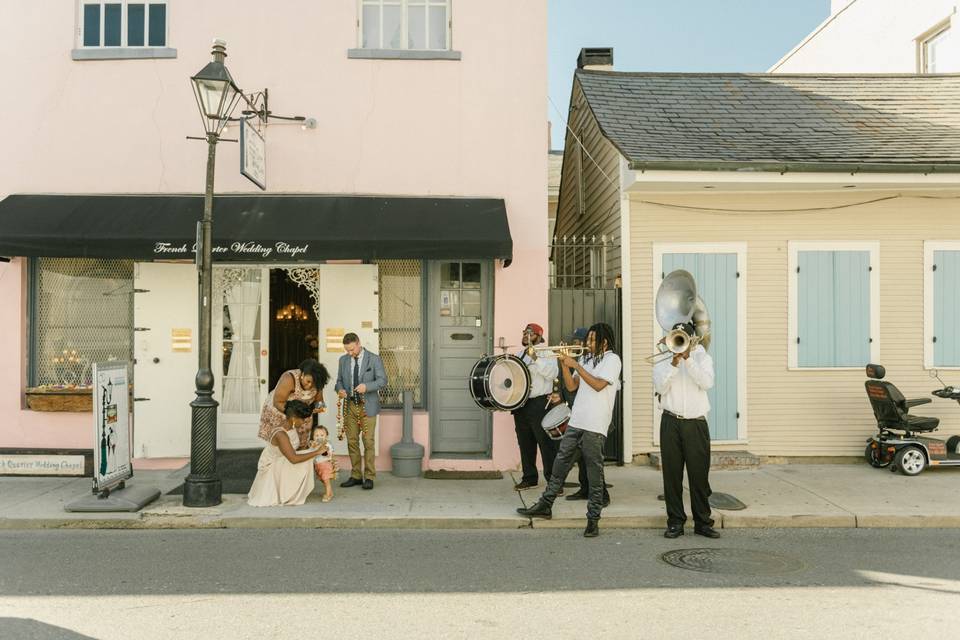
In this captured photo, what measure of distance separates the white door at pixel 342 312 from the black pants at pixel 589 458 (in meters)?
3.26

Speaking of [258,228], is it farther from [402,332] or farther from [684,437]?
[684,437]

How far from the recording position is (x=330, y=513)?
7.40m

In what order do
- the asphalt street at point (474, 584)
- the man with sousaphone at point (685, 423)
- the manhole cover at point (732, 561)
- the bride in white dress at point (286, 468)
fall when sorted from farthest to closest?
the bride in white dress at point (286, 468) < the man with sousaphone at point (685, 423) < the manhole cover at point (732, 561) < the asphalt street at point (474, 584)

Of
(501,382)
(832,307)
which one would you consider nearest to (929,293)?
(832,307)

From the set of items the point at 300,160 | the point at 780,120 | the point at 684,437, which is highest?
the point at 780,120

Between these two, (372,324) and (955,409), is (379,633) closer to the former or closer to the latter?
(372,324)

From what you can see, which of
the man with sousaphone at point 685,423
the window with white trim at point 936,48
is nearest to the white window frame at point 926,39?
the window with white trim at point 936,48

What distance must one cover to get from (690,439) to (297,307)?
7.97 metres

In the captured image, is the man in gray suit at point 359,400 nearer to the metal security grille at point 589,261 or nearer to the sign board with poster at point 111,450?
the sign board with poster at point 111,450

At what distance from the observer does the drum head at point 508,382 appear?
7840 millimetres

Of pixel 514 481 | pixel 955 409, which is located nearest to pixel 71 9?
pixel 514 481

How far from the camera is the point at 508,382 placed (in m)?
7.96

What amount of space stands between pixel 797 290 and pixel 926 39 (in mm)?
9719

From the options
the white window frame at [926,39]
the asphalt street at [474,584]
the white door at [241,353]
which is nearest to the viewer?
the asphalt street at [474,584]
